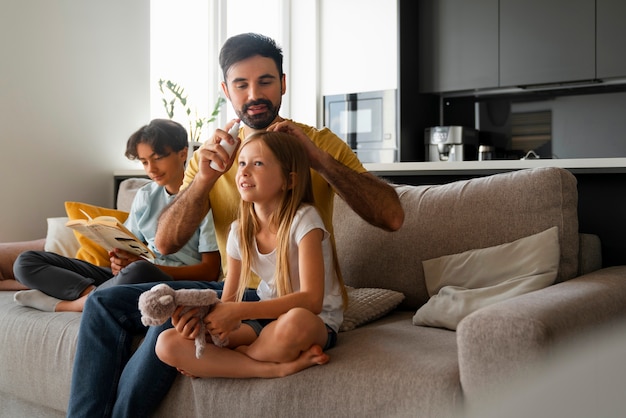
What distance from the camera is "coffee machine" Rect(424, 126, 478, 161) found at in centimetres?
523

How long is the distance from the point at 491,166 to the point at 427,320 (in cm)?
82

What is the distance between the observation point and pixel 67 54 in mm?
3680

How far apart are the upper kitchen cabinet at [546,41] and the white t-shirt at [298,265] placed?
11.7 feet

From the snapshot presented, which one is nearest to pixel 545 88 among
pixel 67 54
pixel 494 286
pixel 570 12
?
pixel 570 12

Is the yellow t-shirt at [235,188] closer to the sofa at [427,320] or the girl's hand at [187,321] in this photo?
the sofa at [427,320]

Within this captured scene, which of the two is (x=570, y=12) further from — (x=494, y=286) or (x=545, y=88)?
(x=494, y=286)

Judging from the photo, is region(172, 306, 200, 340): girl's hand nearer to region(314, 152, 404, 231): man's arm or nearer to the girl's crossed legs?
the girl's crossed legs

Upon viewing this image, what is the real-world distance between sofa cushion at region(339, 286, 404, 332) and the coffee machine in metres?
3.19

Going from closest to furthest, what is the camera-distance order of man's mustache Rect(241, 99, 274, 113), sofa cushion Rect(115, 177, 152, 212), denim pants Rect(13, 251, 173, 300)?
man's mustache Rect(241, 99, 274, 113) → denim pants Rect(13, 251, 173, 300) → sofa cushion Rect(115, 177, 152, 212)

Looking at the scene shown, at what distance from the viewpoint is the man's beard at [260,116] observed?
80.3 inches

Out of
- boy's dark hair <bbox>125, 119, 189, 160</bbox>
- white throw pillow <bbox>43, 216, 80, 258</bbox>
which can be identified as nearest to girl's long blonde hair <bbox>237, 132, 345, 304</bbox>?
boy's dark hair <bbox>125, 119, 189, 160</bbox>

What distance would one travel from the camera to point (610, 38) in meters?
4.69

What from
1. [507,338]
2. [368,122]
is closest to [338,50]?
[368,122]

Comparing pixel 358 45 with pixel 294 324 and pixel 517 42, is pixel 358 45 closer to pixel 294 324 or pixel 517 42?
pixel 517 42
